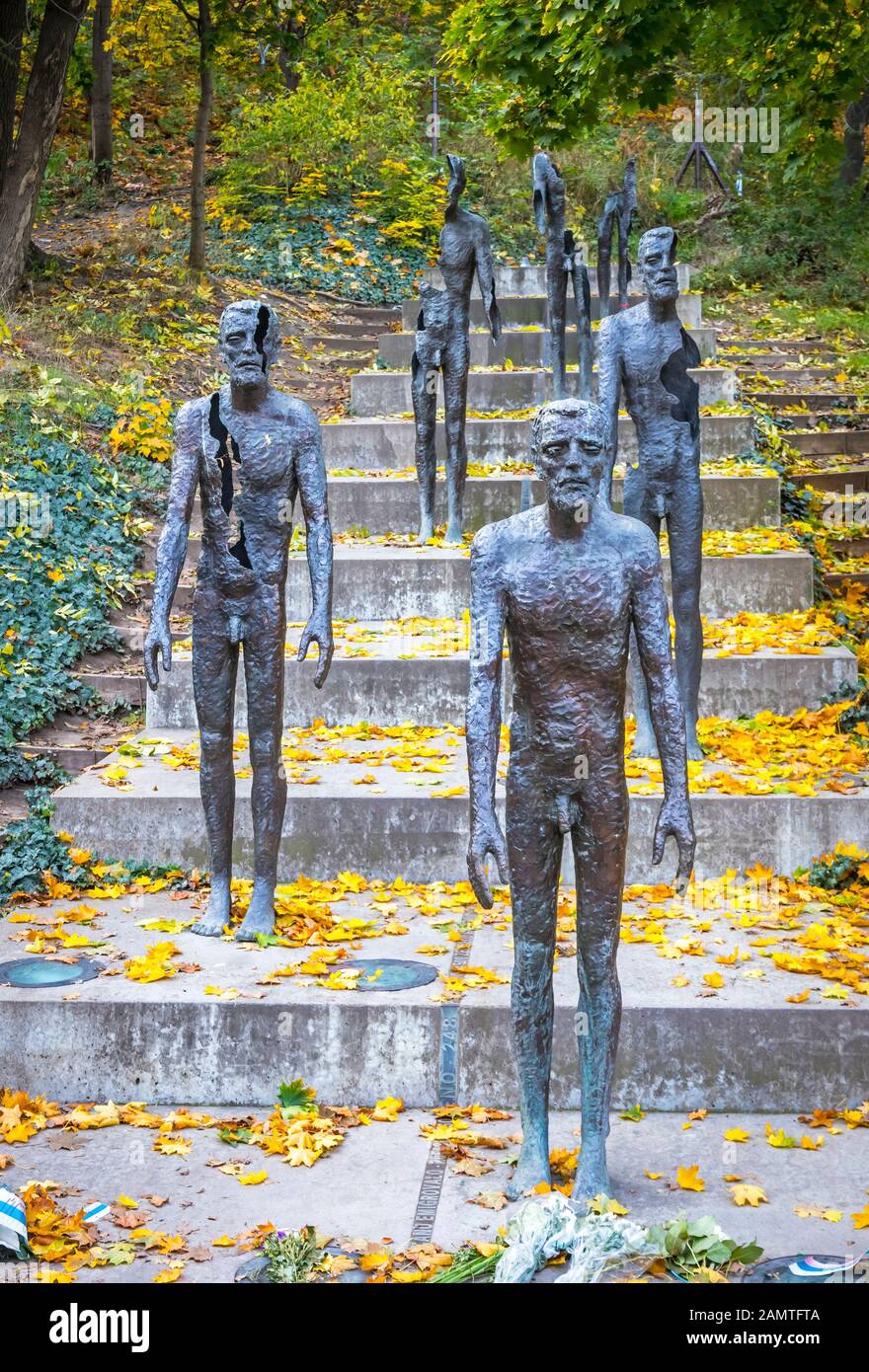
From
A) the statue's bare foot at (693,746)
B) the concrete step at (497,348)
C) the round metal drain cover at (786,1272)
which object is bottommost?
the round metal drain cover at (786,1272)

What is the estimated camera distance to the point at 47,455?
1104 centimetres

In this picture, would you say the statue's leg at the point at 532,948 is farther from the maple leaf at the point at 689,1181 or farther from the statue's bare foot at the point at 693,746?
the statue's bare foot at the point at 693,746

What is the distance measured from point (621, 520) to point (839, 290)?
567 inches

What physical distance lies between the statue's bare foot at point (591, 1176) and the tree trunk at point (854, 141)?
56.2 ft

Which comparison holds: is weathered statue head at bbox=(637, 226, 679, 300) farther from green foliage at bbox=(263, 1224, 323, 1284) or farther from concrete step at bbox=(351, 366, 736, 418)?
concrete step at bbox=(351, 366, 736, 418)

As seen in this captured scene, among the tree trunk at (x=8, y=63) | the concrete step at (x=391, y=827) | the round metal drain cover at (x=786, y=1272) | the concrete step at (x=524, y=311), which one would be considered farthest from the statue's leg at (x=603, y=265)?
the round metal drain cover at (x=786, y=1272)

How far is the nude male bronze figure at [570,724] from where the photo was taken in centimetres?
445

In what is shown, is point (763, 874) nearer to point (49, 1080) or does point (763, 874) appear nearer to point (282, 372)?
point (49, 1080)

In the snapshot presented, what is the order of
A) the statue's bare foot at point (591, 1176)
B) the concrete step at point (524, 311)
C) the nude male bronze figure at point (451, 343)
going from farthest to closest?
the concrete step at point (524, 311), the nude male bronze figure at point (451, 343), the statue's bare foot at point (591, 1176)

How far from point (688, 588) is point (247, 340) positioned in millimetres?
2883

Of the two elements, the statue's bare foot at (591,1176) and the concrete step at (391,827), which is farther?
the concrete step at (391,827)
